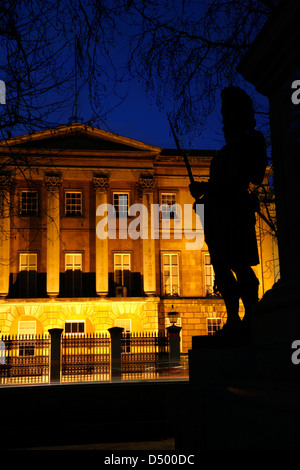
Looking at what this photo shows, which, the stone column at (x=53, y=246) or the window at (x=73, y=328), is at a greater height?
the stone column at (x=53, y=246)

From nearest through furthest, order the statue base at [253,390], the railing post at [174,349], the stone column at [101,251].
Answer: the statue base at [253,390]
the railing post at [174,349]
the stone column at [101,251]

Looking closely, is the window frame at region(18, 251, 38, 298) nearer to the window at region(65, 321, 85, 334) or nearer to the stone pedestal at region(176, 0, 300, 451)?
the window at region(65, 321, 85, 334)

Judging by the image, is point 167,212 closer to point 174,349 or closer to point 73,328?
point 73,328

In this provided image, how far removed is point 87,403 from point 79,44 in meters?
5.43

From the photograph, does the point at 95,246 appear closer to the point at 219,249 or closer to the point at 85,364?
the point at 85,364

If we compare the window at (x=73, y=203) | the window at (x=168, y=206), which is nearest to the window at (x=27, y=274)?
the window at (x=73, y=203)

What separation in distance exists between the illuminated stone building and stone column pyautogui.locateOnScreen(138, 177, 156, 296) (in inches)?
2.5

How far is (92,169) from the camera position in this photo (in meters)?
36.8

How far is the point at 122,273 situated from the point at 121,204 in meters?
4.55

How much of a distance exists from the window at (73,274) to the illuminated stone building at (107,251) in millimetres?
63

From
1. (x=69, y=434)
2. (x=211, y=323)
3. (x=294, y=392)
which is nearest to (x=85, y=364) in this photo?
(x=211, y=323)

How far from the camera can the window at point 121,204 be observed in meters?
36.8

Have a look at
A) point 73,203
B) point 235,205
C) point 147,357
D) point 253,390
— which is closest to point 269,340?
point 253,390

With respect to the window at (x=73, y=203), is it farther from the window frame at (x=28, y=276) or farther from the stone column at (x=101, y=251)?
the window frame at (x=28, y=276)
